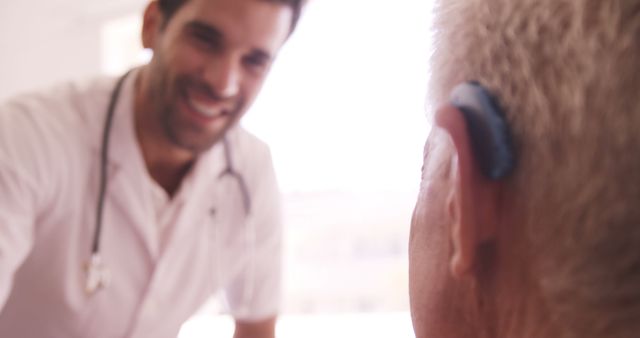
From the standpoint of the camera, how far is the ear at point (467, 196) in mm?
327

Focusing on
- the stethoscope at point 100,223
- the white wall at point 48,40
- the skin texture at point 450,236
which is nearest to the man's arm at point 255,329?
the stethoscope at point 100,223

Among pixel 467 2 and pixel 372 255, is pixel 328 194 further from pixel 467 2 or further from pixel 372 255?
pixel 467 2

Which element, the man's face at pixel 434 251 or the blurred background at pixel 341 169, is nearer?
the man's face at pixel 434 251

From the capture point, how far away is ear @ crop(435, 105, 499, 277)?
0.33m

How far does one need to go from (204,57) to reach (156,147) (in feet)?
0.57

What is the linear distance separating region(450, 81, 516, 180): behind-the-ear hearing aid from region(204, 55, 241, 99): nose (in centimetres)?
69

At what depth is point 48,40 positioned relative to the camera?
1822mm

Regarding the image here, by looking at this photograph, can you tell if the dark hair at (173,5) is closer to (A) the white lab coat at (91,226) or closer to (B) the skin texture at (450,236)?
(A) the white lab coat at (91,226)

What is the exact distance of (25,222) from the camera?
75 centimetres

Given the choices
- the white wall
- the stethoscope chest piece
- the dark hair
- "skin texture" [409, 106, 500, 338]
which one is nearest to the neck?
the dark hair

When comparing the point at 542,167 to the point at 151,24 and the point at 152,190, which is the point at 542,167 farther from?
the point at 151,24

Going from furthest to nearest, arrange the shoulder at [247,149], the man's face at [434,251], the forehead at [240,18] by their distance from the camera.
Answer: the shoulder at [247,149], the forehead at [240,18], the man's face at [434,251]

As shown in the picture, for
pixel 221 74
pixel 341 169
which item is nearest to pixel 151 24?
pixel 221 74

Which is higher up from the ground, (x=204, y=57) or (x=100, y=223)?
(x=204, y=57)
